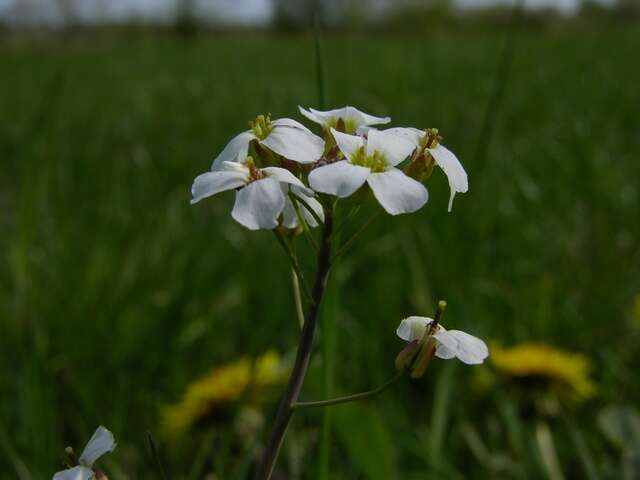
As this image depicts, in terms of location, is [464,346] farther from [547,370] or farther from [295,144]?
[547,370]

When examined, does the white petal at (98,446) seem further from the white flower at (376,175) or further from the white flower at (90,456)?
the white flower at (376,175)

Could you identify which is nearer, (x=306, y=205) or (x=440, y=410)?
(x=306, y=205)

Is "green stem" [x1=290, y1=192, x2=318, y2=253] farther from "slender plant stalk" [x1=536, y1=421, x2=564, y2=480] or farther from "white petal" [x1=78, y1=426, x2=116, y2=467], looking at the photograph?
"slender plant stalk" [x1=536, y1=421, x2=564, y2=480]

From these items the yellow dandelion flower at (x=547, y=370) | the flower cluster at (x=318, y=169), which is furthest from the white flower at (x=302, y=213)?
the yellow dandelion flower at (x=547, y=370)

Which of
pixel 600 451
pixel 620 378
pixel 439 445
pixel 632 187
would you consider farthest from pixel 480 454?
pixel 632 187

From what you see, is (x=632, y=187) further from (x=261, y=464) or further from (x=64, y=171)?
(x=261, y=464)

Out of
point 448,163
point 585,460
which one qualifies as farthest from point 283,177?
point 585,460

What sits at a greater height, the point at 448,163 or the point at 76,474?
the point at 448,163
